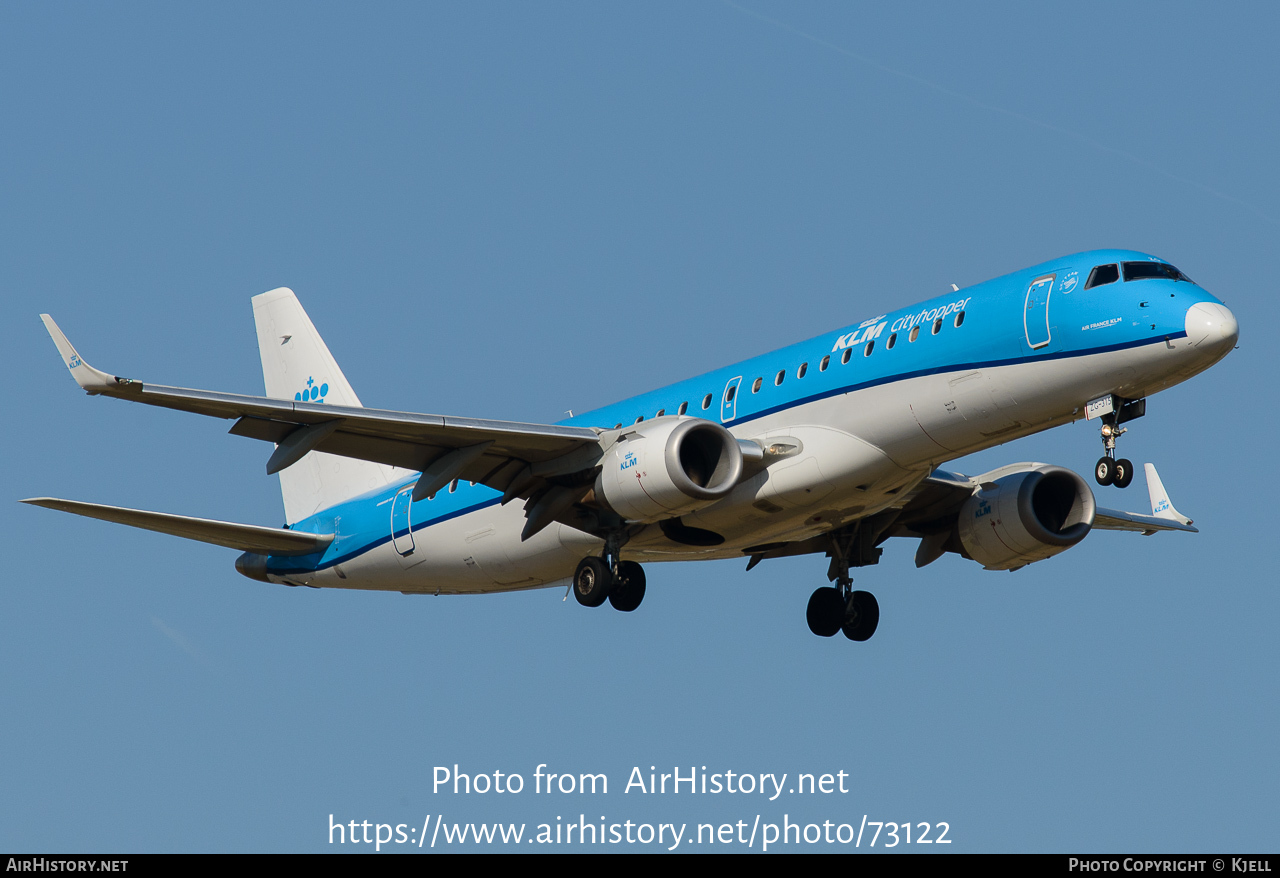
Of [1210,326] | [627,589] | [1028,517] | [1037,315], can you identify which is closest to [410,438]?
[627,589]

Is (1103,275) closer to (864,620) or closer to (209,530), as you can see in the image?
(864,620)

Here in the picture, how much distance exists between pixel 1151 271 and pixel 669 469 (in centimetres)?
829

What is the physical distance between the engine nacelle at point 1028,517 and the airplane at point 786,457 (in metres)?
0.04

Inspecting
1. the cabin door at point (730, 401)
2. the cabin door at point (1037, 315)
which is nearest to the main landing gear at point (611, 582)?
the cabin door at point (730, 401)

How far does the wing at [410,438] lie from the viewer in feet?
81.1

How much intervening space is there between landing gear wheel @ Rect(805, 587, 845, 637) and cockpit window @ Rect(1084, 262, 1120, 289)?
9.95 m

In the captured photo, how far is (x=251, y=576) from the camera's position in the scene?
35719mm

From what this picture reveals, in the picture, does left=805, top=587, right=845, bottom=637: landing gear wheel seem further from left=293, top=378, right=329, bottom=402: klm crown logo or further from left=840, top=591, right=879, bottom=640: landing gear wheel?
left=293, top=378, right=329, bottom=402: klm crown logo

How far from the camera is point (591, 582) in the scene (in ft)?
96.1

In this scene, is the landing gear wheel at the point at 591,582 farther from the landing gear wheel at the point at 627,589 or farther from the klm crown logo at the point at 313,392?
the klm crown logo at the point at 313,392

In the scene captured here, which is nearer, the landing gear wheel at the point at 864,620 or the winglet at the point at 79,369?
the winglet at the point at 79,369

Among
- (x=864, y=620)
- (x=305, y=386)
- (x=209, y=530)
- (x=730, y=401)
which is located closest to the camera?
(x=730, y=401)

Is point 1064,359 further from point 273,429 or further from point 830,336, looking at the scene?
point 273,429

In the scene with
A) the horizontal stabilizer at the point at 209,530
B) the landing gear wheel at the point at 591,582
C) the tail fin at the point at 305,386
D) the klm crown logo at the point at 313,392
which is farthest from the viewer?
the klm crown logo at the point at 313,392
